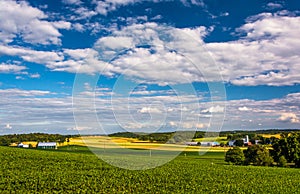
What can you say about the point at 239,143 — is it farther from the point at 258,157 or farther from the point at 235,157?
the point at 258,157

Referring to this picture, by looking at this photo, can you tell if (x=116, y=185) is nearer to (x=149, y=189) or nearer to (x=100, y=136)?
(x=149, y=189)

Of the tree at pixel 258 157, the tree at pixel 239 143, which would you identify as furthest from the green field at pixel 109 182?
the tree at pixel 239 143

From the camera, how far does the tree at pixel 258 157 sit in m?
71.8

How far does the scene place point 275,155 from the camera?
72.9 meters

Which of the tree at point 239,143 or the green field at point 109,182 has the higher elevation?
the tree at point 239,143

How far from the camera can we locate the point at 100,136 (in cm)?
2362

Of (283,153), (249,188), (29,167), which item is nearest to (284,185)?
(249,188)

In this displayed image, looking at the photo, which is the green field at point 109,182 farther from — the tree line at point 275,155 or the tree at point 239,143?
the tree at point 239,143

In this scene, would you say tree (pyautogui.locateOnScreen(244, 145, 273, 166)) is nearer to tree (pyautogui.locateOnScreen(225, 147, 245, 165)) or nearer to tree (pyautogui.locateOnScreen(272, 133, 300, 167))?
tree (pyautogui.locateOnScreen(225, 147, 245, 165))

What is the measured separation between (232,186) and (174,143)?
6.30 metres

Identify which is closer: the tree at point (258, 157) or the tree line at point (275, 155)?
the tree line at point (275, 155)

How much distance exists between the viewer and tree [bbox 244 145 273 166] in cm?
7181

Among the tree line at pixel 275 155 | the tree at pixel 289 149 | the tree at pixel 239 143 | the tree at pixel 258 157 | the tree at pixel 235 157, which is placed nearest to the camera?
the tree at pixel 289 149

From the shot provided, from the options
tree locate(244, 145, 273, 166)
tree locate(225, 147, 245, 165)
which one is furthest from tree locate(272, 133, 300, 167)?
tree locate(225, 147, 245, 165)
